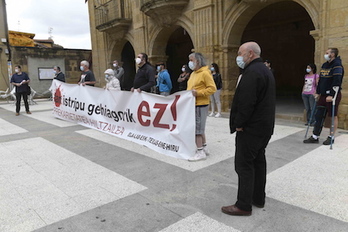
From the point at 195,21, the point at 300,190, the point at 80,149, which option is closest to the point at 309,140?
the point at 300,190

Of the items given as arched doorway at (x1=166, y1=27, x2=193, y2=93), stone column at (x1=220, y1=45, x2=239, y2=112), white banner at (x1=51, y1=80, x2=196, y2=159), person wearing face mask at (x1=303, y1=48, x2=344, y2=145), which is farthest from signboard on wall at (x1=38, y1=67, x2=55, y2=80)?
person wearing face mask at (x1=303, y1=48, x2=344, y2=145)

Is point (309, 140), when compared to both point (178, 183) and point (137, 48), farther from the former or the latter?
point (137, 48)

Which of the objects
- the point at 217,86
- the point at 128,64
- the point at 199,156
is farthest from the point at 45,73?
the point at 199,156

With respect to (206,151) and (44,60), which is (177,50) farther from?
(206,151)

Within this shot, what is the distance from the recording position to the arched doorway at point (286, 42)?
45.2 feet

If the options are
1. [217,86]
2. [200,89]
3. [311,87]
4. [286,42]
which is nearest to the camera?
[200,89]

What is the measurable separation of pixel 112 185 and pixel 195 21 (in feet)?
26.1

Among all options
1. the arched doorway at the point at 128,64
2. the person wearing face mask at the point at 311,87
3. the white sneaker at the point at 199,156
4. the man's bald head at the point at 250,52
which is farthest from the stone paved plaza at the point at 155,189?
the arched doorway at the point at 128,64

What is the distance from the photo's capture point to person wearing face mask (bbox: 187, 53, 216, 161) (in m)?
4.34

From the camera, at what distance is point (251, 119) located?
107 inches

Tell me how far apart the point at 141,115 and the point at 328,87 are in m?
3.60

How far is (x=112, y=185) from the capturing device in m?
3.59

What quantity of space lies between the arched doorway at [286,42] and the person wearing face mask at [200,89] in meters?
10.1

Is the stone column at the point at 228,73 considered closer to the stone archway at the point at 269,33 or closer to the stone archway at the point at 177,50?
the stone archway at the point at 269,33
